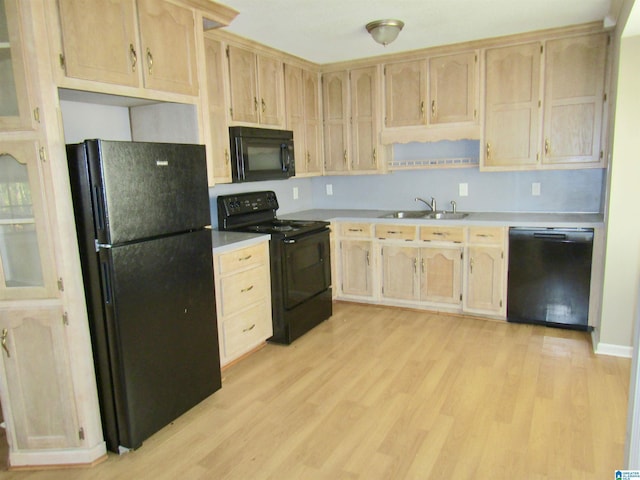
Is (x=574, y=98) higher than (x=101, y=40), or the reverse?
(x=101, y=40)

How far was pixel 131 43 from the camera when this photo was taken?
2293 mm

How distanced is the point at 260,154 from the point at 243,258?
976 mm

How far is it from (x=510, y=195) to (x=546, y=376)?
1836 millimetres

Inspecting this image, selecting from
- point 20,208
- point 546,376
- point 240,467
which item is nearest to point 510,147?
point 546,376

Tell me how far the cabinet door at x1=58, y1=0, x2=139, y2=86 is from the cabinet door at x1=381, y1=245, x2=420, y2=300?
103 inches

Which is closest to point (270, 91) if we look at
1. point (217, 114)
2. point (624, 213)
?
point (217, 114)

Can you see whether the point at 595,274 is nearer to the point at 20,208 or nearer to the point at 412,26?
the point at 412,26

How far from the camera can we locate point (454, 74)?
3920 millimetres

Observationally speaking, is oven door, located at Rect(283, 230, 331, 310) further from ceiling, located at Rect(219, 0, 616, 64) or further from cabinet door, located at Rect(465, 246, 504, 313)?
ceiling, located at Rect(219, 0, 616, 64)

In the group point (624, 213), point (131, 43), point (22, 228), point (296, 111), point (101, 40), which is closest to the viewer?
point (22, 228)

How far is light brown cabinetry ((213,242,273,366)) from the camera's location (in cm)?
293

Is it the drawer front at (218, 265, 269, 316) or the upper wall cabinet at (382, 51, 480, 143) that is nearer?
the drawer front at (218, 265, 269, 316)

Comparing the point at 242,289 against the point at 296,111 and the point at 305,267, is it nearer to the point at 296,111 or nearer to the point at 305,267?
the point at 305,267

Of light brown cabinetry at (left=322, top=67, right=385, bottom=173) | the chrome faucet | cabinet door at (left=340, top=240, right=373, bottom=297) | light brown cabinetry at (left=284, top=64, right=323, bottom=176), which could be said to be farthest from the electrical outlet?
light brown cabinetry at (left=284, top=64, right=323, bottom=176)
